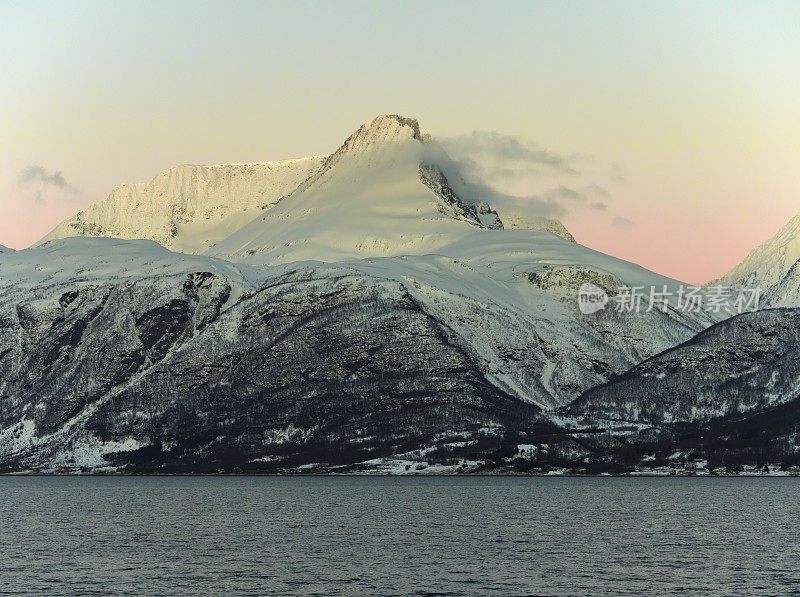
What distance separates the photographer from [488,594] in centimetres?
18538

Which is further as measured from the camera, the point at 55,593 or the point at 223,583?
the point at 223,583

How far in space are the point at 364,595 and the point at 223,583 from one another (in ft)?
70.5

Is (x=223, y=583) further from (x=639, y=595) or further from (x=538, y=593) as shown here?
(x=639, y=595)

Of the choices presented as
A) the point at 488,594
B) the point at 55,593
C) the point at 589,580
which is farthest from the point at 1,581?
the point at 589,580

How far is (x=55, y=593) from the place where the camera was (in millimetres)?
182875

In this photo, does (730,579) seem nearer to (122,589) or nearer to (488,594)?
(488,594)

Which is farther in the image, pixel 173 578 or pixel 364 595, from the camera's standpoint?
pixel 173 578

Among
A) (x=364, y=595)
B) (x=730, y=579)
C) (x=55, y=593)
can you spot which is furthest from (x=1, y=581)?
(x=730, y=579)

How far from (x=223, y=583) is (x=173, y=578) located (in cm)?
852

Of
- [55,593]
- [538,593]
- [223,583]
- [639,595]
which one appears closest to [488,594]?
[538,593]

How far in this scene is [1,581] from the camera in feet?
635

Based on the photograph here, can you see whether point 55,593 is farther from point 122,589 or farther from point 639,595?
point 639,595

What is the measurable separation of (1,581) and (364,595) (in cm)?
4877

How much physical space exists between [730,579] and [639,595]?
21939 mm
